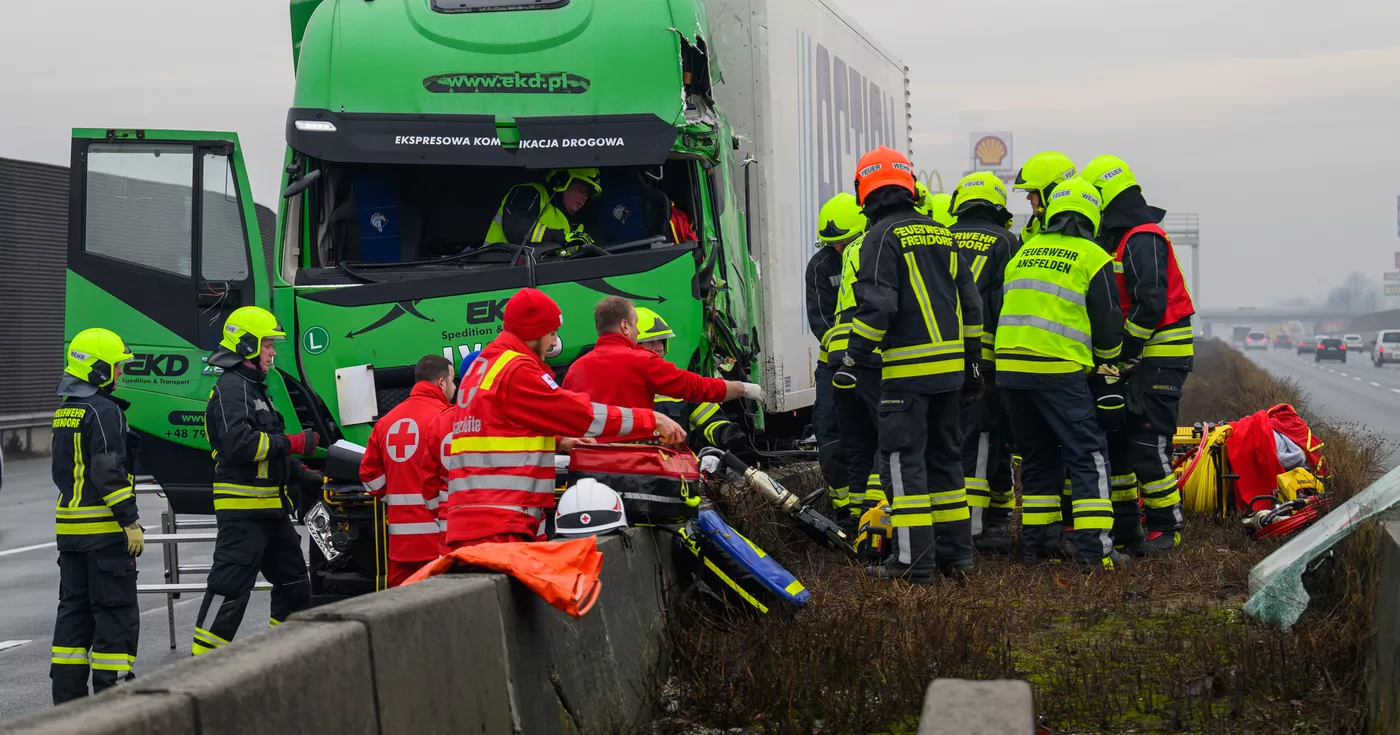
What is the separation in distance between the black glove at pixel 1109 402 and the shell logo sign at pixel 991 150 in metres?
65.4

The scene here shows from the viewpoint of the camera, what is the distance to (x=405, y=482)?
684cm

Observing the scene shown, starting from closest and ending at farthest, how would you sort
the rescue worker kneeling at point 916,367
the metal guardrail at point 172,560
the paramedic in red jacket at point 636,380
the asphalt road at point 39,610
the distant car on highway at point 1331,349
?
the paramedic in red jacket at point 636,380
the rescue worker kneeling at point 916,367
the asphalt road at point 39,610
the metal guardrail at point 172,560
the distant car on highway at point 1331,349

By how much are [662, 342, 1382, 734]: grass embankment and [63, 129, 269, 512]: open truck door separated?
3.82 metres

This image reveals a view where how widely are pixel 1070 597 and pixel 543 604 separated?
308 cm

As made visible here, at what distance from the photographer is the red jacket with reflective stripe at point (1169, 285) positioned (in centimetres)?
802

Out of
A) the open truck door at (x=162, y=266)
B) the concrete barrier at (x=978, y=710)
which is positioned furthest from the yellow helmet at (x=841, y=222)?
the concrete barrier at (x=978, y=710)

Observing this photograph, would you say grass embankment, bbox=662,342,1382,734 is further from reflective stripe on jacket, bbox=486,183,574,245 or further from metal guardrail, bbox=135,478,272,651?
metal guardrail, bbox=135,478,272,651

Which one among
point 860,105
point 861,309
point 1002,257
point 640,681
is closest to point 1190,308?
point 1002,257

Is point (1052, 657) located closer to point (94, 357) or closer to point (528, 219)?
point (528, 219)

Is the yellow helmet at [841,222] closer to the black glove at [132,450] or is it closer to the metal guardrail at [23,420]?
the black glove at [132,450]

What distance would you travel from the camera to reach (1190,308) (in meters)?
8.12

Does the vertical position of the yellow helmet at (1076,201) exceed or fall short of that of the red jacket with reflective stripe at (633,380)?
it exceeds it

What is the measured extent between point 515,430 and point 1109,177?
4318 millimetres

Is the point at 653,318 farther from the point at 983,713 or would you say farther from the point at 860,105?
the point at 860,105
